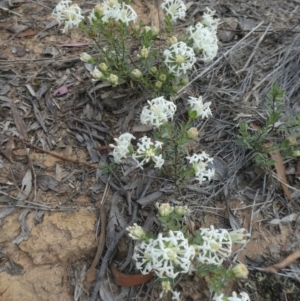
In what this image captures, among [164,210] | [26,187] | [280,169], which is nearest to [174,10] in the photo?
[280,169]

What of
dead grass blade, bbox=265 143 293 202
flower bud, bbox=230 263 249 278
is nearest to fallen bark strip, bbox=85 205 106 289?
flower bud, bbox=230 263 249 278

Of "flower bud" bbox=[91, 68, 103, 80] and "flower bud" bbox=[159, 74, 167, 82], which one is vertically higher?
"flower bud" bbox=[159, 74, 167, 82]

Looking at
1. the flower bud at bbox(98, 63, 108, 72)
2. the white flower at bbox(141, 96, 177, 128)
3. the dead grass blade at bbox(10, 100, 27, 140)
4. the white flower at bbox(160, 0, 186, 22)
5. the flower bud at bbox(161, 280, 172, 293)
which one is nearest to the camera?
the flower bud at bbox(161, 280, 172, 293)

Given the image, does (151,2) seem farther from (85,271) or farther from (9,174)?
(85,271)

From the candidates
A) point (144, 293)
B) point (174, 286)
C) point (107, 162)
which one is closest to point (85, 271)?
point (144, 293)

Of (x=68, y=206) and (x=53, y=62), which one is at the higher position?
(x=53, y=62)

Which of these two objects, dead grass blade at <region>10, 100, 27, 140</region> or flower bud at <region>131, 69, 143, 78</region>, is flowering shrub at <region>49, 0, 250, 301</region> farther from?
dead grass blade at <region>10, 100, 27, 140</region>

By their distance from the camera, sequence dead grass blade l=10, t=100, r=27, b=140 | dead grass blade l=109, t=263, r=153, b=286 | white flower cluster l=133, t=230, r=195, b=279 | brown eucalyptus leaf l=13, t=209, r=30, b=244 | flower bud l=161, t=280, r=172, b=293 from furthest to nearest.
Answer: dead grass blade l=10, t=100, r=27, b=140, brown eucalyptus leaf l=13, t=209, r=30, b=244, dead grass blade l=109, t=263, r=153, b=286, flower bud l=161, t=280, r=172, b=293, white flower cluster l=133, t=230, r=195, b=279

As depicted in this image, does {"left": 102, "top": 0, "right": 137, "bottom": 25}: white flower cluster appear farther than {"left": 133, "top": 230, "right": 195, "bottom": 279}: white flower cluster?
Yes

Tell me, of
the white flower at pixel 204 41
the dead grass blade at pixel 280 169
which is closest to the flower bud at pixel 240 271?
the dead grass blade at pixel 280 169
